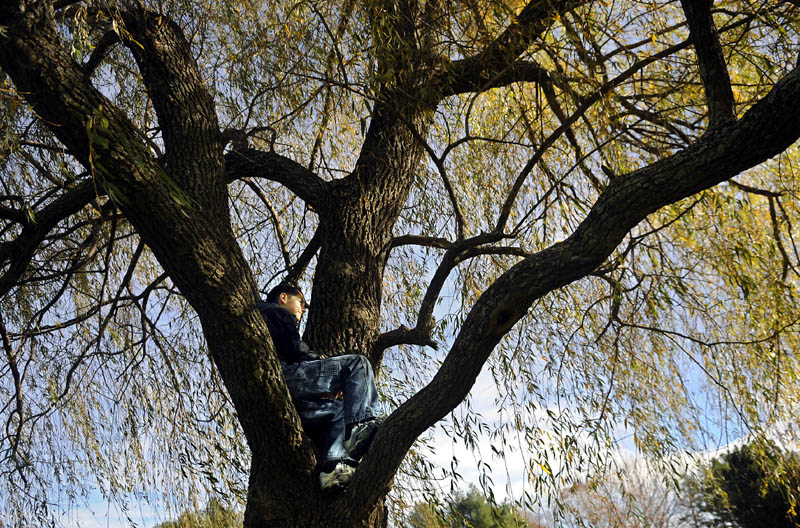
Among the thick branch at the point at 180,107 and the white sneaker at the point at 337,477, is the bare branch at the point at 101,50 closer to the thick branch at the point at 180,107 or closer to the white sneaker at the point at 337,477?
the thick branch at the point at 180,107

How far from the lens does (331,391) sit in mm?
2859

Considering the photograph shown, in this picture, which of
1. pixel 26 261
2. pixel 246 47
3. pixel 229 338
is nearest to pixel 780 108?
pixel 229 338

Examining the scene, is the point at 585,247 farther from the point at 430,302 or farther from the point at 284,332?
the point at 284,332

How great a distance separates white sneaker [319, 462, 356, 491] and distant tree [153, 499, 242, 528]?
1.42m

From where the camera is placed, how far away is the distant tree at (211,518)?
12.2 feet

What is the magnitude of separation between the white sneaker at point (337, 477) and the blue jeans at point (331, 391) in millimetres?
166

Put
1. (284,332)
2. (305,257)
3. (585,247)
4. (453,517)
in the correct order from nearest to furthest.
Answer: (585,247) < (284,332) < (453,517) < (305,257)

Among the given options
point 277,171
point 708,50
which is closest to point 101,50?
point 277,171

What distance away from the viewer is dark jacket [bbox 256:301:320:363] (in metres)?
2.97

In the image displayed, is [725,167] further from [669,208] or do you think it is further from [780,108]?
[669,208]

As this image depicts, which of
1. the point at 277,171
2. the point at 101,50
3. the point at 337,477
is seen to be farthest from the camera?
the point at 277,171

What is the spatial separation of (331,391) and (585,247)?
4.06ft

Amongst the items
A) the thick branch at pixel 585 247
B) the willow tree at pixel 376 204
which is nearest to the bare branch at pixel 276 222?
the willow tree at pixel 376 204

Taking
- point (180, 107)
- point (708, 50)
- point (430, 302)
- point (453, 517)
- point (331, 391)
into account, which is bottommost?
point (453, 517)
